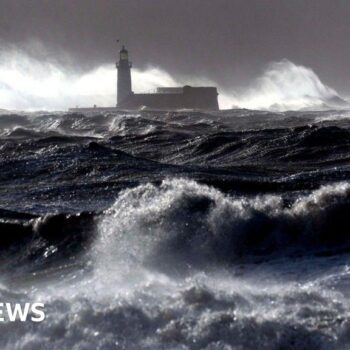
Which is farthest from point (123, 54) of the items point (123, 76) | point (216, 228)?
point (216, 228)

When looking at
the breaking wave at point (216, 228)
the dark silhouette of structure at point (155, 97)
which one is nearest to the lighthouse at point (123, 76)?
the dark silhouette of structure at point (155, 97)

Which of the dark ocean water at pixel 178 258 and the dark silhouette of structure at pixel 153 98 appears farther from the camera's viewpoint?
the dark silhouette of structure at pixel 153 98

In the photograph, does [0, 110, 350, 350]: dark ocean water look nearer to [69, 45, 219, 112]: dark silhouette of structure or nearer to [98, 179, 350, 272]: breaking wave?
[98, 179, 350, 272]: breaking wave

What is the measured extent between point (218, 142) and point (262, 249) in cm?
957

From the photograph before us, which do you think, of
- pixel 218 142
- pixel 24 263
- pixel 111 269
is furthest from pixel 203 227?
pixel 218 142

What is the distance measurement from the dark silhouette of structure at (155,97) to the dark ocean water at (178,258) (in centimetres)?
4756

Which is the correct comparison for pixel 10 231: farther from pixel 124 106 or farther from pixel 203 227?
pixel 124 106

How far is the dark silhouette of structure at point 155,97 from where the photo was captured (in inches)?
2301

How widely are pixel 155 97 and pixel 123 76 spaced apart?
124 inches

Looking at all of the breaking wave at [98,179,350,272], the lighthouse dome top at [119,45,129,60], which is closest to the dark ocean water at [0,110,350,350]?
the breaking wave at [98,179,350,272]

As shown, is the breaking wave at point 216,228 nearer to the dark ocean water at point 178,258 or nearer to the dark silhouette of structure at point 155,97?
the dark ocean water at point 178,258

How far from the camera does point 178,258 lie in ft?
19.5

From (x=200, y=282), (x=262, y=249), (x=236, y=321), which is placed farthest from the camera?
(x=262, y=249)

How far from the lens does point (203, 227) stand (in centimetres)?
645
